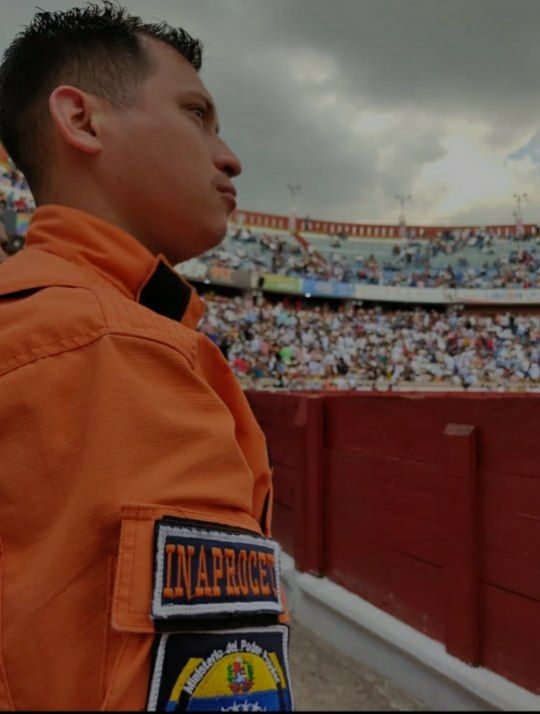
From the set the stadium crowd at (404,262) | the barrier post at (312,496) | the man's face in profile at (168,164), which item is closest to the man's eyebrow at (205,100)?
the man's face in profile at (168,164)

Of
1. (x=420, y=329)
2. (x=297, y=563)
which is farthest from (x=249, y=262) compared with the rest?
(x=297, y=563)

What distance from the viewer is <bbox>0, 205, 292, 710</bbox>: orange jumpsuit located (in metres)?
0.44

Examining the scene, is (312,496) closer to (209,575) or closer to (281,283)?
(209,575)

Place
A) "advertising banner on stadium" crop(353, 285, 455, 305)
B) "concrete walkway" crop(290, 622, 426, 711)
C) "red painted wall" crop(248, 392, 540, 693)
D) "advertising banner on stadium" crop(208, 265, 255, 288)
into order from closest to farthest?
"red painted wall" crop(248, 392, 540, 693) < "concrete walkway" crop(290, 622, 426, 711) < "advertising banner on stadium" crop(208, 265, 255, 288) < "advertising banner on stadium" crop(353, 285, 455, 305)

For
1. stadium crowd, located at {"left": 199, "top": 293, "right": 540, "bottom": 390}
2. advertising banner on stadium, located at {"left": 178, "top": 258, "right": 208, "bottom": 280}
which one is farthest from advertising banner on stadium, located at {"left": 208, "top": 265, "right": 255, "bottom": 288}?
stadium crowd, located at {"left": 199, "top": 293, "right": 540, "bottom": 390}

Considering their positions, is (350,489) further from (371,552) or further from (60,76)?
(60,76)

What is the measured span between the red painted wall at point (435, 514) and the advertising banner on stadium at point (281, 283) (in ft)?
78.5

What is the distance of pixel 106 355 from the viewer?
49cm

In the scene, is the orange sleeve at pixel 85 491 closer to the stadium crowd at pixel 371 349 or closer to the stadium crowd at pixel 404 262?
the stadium crowd at pixel 371 349

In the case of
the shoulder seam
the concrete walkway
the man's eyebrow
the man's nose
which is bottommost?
the concrete walkway

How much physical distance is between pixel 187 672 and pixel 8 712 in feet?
0.50

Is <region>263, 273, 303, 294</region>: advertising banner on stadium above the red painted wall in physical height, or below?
above

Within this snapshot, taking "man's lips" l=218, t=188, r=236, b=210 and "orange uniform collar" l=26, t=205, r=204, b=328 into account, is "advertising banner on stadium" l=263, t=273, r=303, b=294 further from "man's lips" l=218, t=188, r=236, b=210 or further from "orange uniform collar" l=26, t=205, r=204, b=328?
"orange uniform collar" l=26, t=205, r=204, b=328

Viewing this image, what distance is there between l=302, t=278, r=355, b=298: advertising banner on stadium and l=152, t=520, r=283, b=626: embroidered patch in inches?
1099
